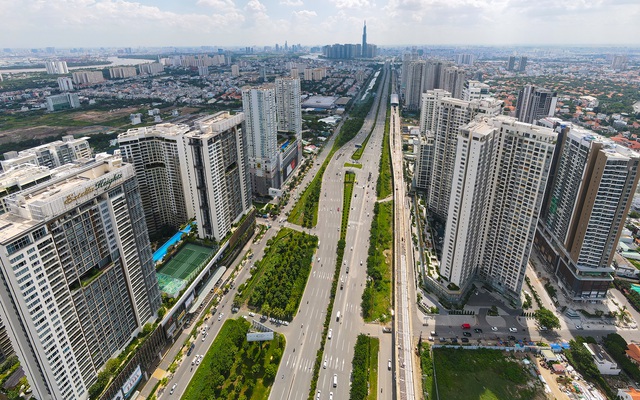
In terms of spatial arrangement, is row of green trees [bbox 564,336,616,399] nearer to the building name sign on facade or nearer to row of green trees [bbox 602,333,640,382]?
row of green trees [bbox 602,333,640,382]

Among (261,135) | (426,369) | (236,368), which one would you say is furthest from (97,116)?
(426,369)

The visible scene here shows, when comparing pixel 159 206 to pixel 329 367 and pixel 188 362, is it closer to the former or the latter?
pixel 188 362

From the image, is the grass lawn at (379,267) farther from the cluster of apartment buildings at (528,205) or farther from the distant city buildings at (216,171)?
the distant city buildings at (216,171)

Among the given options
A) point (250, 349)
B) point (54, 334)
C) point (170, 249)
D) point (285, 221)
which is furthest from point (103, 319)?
point (285, 221)

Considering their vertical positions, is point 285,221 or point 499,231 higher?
point 499,231

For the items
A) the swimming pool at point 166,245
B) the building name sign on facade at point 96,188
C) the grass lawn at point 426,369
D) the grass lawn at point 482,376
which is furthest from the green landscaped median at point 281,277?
the building name sign on facade at point 96,188

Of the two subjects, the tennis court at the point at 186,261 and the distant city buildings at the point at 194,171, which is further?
the distant city buildings at the point at 194,171

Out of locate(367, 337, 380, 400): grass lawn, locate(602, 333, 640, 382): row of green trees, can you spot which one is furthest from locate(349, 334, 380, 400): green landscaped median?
locate(602, 333, 640, 382): row of green trees
